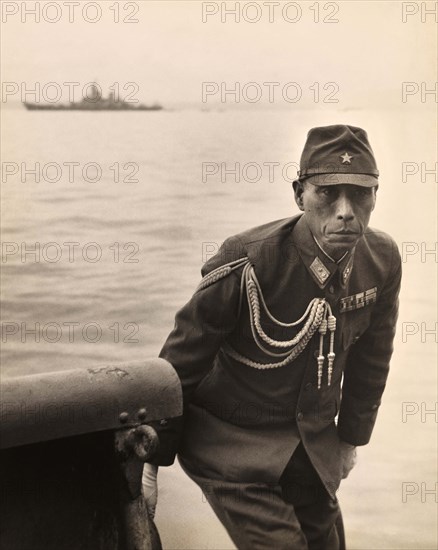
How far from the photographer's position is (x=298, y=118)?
2.53m

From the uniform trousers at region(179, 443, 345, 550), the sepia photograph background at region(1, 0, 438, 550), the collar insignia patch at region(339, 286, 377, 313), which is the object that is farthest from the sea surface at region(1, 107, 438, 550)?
the collar insignia patch at region(339, 286, 377, 313)

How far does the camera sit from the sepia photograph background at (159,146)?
2418 millimetres

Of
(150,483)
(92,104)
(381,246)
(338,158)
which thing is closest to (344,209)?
(338,158)

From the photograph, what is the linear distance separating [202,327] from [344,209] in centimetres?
43

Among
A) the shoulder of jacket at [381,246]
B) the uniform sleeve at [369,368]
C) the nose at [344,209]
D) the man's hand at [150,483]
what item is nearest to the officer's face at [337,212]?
the nose at [344,209]

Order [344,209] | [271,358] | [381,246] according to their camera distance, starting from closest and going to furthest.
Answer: [344,209] < [271,358] < [381,246]

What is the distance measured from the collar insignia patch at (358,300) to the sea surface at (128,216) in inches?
10.8

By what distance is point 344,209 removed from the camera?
92.5 inches

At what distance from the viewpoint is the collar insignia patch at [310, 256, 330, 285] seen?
95.0 inches

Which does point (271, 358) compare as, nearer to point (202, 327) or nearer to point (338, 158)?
point (202, 327)

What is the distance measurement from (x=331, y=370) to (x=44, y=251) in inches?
29.9

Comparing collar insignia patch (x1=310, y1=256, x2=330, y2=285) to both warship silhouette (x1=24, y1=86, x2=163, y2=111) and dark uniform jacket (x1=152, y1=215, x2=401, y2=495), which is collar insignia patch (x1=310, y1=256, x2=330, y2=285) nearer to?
dark uniform jacket (x1=152, y1=215, x2=401, y2=495)

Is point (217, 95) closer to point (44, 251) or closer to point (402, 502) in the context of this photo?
point (44, 251)

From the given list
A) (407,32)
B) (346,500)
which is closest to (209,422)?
(346,500)
